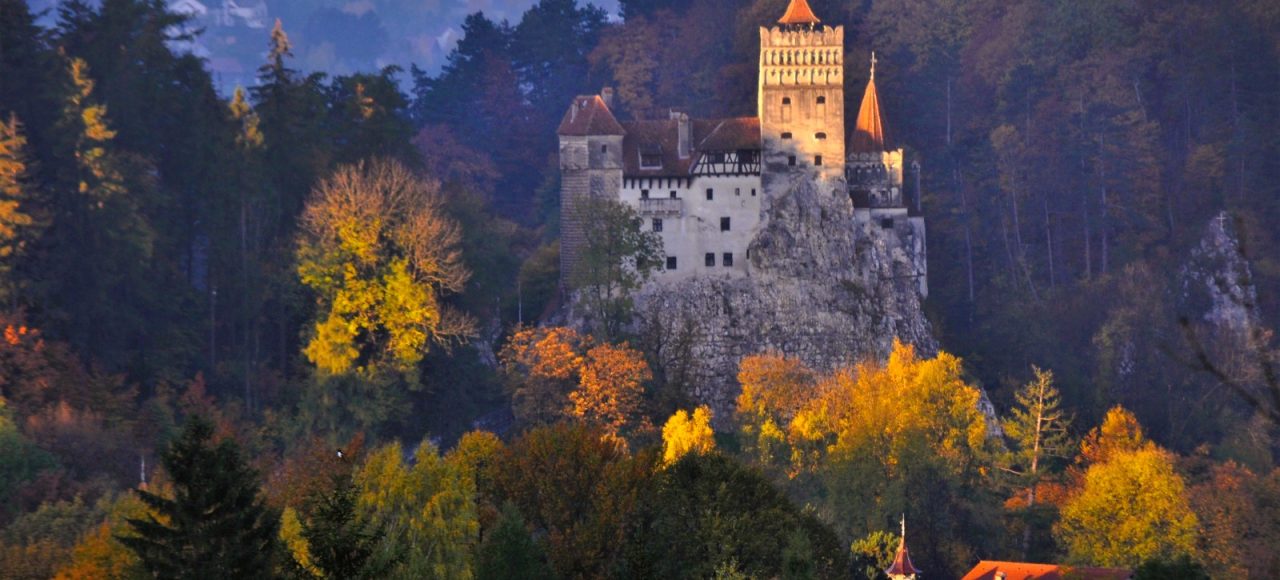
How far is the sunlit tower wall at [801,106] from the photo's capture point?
2923 inches

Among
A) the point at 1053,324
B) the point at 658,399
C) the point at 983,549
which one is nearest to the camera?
the point at 983,549

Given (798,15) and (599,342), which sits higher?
(798,15)

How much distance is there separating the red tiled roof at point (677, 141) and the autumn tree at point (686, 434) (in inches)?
409

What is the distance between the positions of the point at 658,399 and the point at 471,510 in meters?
23.6

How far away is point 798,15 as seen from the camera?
7725cm

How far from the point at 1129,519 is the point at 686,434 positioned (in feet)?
42.2

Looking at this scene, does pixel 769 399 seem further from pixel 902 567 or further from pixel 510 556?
pixel 510 556

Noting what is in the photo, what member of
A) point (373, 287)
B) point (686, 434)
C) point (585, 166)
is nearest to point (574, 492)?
point (686, 434)

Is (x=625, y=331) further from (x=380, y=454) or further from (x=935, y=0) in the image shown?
(x=935, y=0)

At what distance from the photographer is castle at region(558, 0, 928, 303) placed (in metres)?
74.1

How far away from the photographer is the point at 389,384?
67.2m

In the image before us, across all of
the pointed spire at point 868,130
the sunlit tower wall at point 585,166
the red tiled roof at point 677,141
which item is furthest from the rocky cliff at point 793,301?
the sunlit tower wall at point 585,166

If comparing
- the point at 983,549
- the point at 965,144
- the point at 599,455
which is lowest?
the point at 983,549

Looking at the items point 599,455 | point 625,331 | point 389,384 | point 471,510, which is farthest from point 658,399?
point 471,510
